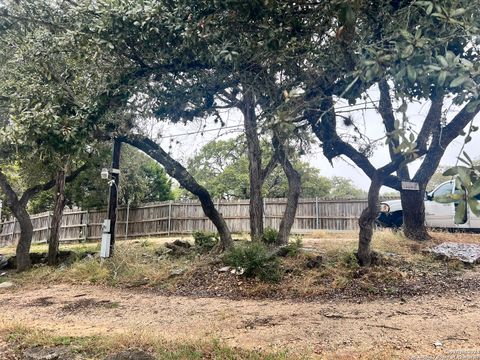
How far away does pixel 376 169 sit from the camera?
7.15 m

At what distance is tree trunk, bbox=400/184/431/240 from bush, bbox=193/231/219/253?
453 cm

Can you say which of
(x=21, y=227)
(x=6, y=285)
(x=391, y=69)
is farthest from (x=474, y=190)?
(x=21, y=227)

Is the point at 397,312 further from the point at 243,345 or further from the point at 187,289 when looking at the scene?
the point at 187,289

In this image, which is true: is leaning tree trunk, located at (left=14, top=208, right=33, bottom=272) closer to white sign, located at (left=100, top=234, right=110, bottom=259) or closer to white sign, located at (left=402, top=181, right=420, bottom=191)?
white sign, located at (left=100, top=234, right=110, bottom=259)

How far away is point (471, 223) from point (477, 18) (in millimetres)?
8028

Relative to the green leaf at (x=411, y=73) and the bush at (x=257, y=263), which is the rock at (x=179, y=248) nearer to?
the bush at (x=257, y=263)

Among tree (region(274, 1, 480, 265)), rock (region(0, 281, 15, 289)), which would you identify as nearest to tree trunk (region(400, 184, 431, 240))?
tree (region(274, 1, 480, 265))

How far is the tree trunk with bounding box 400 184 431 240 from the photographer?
888cm

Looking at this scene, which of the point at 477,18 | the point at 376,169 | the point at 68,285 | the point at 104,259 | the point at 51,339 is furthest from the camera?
the point at 104,259

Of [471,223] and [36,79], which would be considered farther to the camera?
[471,223]

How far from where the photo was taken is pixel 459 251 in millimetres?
7836

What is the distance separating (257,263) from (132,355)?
361cm

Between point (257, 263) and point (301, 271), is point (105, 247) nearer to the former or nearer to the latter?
point (257, 263)

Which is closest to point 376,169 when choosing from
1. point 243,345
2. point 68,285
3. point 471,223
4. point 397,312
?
point 397,312
